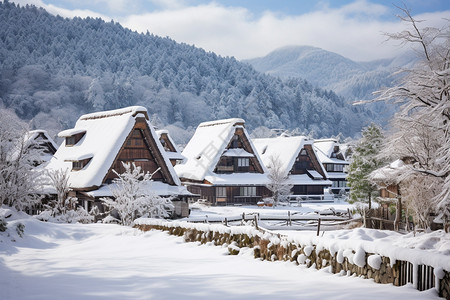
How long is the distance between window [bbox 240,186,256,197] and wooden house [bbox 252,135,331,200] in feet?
18.9

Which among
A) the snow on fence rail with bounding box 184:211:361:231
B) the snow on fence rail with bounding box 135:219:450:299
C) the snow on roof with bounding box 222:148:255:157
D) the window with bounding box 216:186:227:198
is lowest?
the snow on fence rail with bounding box 184:211:361:231

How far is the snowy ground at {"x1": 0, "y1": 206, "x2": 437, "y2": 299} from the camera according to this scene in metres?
7.33

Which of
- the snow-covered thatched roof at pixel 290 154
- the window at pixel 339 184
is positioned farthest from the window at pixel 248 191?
the window at pixel 339 184

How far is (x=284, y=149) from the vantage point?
5303 cm

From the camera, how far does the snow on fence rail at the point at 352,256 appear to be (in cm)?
675

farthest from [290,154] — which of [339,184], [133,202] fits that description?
[133,202]

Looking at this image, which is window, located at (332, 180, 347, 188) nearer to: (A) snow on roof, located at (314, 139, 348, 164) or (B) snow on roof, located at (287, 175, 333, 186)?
(A) snow on roof, located at (314, 139, 348, 164)

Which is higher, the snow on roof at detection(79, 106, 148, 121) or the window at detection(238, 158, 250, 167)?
the snow on roof at detection(79, 106, 148, 121)

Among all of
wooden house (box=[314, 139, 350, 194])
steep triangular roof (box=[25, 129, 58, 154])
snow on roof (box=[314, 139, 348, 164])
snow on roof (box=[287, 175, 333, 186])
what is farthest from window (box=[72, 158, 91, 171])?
wooden house (box=[314, 139, 350, 194])

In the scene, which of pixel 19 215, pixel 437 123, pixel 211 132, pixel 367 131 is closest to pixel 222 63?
pixel 211 132

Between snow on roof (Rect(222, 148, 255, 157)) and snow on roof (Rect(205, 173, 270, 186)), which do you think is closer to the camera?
snow on roof (Rect(205, 173, 270, 186))

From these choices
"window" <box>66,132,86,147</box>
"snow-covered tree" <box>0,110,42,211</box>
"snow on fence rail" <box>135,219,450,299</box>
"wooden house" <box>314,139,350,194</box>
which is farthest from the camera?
"wooden house" <box>314,139,350,194</box>

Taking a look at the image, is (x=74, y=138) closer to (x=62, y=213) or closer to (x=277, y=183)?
(x=62, y=213)

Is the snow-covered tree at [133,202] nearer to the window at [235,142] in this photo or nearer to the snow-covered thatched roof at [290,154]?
the window at [235,142]
